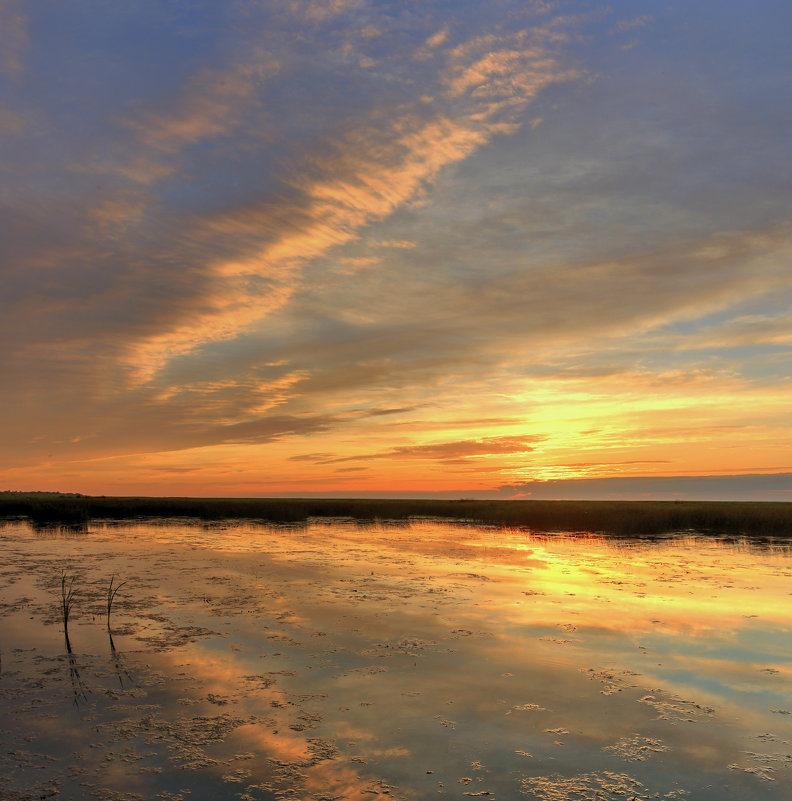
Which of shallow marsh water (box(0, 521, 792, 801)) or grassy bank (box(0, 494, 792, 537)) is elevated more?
shallow marsh water (box(0, 521, 792, 801))

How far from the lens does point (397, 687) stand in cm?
1029

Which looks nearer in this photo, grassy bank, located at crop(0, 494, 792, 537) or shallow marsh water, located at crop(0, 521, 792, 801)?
shallow marsh water, located at crop(0, 521, 792, 801)

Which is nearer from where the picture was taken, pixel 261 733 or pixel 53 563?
pixel 261 733

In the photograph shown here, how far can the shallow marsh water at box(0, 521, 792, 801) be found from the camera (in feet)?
23.8

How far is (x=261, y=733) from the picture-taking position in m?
8.39

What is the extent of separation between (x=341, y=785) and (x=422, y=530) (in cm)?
3560

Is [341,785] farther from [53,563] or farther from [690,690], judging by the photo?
[53,563]

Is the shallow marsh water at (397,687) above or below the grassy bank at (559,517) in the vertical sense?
above

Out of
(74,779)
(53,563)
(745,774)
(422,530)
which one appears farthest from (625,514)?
(74,779)

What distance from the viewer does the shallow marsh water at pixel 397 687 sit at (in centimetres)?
727

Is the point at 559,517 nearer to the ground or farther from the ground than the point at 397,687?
nearer to the ground

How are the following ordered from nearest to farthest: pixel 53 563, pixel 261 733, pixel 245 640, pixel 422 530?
pixel 261 733 → pixel 245 640 → pixel 53 563 → pixel 422 530

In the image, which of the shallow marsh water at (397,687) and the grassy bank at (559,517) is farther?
the grassy bank at (559,517)

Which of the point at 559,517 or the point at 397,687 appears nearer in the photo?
the point at 397,687
